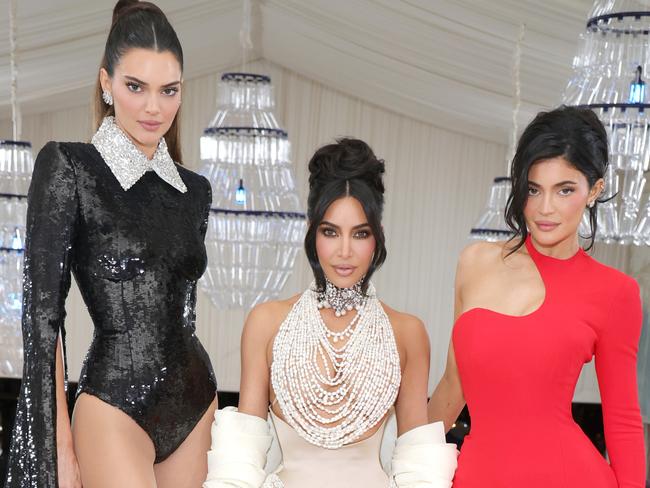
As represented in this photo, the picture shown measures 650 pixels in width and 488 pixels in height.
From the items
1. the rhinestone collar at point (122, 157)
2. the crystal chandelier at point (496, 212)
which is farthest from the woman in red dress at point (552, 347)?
the crystal chandelier at point (496, 212)

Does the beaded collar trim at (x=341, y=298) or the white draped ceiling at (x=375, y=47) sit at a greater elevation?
the white draped ceiling at (x=375, y=47)

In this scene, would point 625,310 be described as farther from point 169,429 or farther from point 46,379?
point 46,379

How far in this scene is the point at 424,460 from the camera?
2.27m

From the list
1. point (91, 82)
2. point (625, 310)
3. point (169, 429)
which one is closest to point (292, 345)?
point (169, 429)

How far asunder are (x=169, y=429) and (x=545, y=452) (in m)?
0.85

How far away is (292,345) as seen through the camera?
7.81 feet

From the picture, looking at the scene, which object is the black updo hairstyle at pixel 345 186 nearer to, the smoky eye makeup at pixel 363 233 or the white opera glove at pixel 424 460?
the smoky eye makeup at pixel 363 233

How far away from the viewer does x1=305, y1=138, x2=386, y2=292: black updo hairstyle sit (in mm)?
2375

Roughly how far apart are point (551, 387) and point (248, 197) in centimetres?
407

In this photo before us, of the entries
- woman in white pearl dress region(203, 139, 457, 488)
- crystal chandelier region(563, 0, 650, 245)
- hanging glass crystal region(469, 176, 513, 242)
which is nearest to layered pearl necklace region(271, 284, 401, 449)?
woman in white pearl dress region(203, 139, 457, 488)

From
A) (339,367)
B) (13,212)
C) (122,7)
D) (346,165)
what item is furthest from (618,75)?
(13,212)

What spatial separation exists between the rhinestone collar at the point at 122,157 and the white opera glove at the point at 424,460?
796 mm

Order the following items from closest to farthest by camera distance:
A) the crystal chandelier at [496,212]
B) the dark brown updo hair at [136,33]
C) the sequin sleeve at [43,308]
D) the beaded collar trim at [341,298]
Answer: the sequin sleeve at [43,308] < the dark brown updo hair at [136,33] < the beaded collar trim at [341,298] < the crystal chandelier at [496,212]

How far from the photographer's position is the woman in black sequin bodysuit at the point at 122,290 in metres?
2.07
